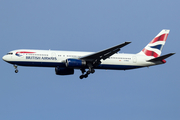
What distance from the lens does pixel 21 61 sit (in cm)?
4803

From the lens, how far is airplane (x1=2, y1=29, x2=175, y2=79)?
48.0 metres

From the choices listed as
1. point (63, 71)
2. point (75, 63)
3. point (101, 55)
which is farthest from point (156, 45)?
point (63, 71)

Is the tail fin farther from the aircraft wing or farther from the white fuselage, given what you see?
the aircraft wing

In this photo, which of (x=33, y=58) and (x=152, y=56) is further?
(x=152, y=56)

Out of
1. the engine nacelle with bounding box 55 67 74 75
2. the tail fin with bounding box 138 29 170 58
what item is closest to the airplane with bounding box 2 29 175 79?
the engine nacelle with bounding box 55 67 74 75

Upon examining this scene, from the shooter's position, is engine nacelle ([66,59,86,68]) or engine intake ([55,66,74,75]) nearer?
engine nacelle ([66,59,86,68])

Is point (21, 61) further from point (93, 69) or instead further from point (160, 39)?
point (160, 39)

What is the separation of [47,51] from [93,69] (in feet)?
26.7

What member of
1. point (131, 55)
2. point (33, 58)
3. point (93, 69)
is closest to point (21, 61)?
point (33, 58)

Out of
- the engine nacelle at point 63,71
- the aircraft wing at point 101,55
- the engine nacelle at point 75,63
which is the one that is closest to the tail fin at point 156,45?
the aircraft wing at point 101,55

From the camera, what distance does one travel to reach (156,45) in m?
56.3

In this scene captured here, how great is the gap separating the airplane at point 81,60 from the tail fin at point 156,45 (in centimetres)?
97

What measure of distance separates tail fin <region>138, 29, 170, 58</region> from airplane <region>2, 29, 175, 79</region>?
973 millimetres

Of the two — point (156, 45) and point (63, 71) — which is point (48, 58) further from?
point (156, 45)
